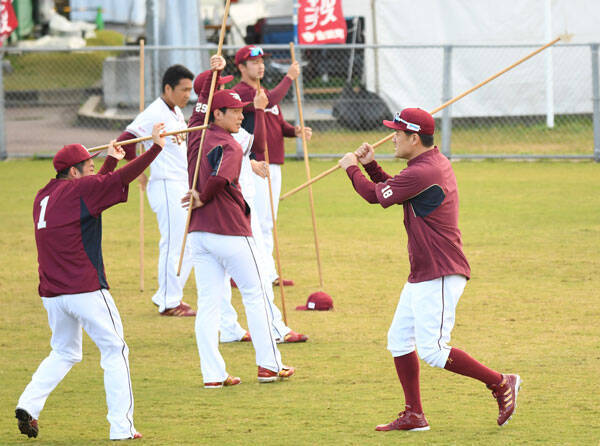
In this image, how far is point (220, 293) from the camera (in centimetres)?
770

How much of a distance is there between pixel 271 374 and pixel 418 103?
15768 mm

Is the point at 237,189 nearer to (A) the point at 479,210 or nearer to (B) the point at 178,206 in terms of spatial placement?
(B) the point at 178,206

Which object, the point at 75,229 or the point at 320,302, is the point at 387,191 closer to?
the point at 75,229

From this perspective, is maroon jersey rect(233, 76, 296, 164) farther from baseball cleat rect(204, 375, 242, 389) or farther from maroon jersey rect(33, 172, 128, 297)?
maroon jersey rect(33, 172, 128, 297)

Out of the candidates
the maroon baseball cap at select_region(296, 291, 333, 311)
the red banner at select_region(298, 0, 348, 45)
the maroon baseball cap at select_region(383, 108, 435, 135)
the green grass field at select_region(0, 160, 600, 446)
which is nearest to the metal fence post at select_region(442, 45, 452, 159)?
the red banner at select_region(298, 0, 348, 45)

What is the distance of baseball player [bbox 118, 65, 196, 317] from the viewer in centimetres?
958

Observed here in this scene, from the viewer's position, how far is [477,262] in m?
11.7

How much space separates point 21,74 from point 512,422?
28.0 meters

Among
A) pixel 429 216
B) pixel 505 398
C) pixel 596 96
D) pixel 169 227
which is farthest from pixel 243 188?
pixel 596 96

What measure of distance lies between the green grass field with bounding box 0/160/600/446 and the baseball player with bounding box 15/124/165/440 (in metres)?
0.26

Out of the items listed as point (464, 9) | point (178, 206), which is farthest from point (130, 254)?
point (464, 9)

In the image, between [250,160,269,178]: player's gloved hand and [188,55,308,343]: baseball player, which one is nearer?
[188,55,308,343]: baseball player

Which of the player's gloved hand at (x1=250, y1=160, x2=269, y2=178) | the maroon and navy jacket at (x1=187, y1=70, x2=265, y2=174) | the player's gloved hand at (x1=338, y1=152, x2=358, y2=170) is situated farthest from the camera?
the player's gloved hand at (x1=250, y1=160, x2=269, y2=178)

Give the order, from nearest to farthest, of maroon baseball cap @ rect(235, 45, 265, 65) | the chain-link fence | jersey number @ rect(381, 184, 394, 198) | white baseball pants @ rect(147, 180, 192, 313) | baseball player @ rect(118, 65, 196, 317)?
jersey number @ rect(381, 184, 394, 198) < baseball player @ rect(118, 65, 196, 317) < white baseball pants @ rect(147, 180, 192, 313) < maroon baseball cap @ rect(235, 45, 265, 65) < the chain-link fence
